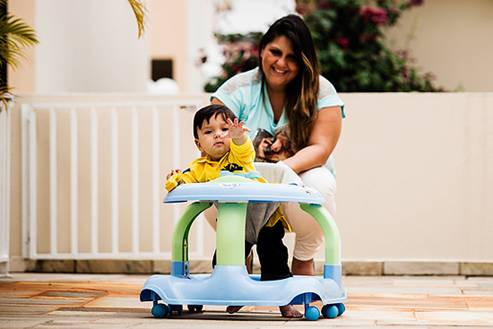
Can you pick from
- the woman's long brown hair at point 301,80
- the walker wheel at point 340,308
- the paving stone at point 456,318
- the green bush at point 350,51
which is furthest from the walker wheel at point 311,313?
the green bush at point 350,51

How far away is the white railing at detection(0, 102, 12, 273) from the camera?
538 cm

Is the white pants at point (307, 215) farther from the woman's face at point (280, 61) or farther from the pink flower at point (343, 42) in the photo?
the pink flower at point (343, 42)

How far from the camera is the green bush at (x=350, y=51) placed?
25.4 feet

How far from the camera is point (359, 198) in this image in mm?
5590

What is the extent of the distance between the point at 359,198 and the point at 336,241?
80.3 inches

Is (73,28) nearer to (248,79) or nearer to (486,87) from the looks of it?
(248,79)

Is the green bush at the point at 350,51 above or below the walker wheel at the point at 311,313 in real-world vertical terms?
above

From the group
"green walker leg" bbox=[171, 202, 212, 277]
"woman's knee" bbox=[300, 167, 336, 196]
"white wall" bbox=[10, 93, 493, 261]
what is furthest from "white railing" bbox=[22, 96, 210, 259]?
"green walker leg" bbox=[171, 202, 212, 277]

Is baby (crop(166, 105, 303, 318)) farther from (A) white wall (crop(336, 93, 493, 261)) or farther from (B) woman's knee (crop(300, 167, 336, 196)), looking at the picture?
(A) white wall (crop(336, 93, 493, 261))

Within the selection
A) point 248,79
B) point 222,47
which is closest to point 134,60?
point 222,47

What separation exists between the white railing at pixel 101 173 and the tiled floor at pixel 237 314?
0.46 meters

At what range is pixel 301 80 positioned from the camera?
412cm

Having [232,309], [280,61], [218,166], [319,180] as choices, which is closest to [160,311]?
[232,309]

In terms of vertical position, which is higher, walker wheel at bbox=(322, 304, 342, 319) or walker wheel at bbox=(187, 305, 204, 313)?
walker wheel at bbox=(322, 304, 342, 319)
